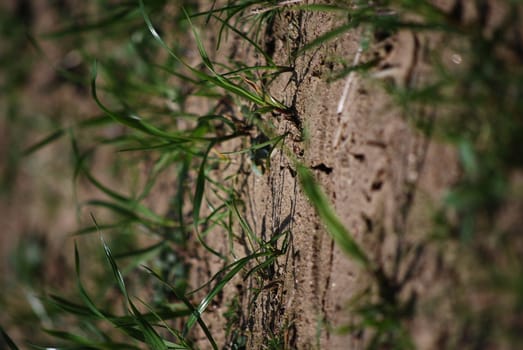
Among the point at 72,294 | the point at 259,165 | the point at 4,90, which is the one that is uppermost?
the point at 4,90

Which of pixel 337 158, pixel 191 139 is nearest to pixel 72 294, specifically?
pixel 191 139

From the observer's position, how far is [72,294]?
191cm

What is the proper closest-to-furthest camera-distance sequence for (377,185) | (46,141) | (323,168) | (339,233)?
(339,233)
(377,185)
(323,168)
(46,141)

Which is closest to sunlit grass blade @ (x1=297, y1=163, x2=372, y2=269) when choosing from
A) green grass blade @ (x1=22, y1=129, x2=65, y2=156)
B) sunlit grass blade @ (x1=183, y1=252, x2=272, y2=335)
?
sunlit grass blade @ (x1=183, y1=252, x2=272, y2=335)

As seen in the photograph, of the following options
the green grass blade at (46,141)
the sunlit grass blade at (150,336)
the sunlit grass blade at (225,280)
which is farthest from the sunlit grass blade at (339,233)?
the green grass blade at (46,141)

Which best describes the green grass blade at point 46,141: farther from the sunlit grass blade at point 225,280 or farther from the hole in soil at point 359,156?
the hole in soil at point 359,156

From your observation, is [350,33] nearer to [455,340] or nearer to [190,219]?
[455,340]

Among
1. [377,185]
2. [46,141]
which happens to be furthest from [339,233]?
[46,141]

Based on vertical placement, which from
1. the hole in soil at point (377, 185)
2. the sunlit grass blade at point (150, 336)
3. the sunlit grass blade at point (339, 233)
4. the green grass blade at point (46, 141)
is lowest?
the sunlit grass blade at point (150, 336)

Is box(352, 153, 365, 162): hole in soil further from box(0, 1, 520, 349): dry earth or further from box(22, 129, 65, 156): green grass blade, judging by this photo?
box(22, 129, 65, 156): green grass blade

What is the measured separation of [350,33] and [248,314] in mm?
633

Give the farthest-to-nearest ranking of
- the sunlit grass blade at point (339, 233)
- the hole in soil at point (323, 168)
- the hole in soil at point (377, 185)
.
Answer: the hole in soil at point (323, 168) < the hole in soil at point (377, 185) < the sunlit grass blade at point (339, 233)

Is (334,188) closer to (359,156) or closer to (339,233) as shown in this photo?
(359,156)

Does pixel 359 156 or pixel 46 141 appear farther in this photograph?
pixel 46 141
